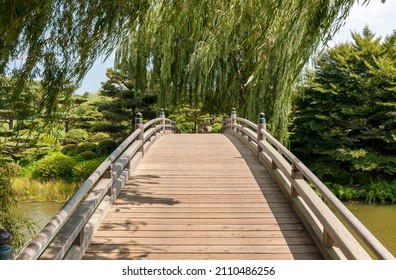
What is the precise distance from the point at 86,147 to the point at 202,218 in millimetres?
19187

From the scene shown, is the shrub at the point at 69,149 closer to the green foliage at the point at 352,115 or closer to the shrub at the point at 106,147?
the shrub at the point at 106,147

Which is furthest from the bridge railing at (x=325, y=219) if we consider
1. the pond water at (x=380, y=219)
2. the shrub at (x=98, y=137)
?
the shrub at (x=98, y=137)

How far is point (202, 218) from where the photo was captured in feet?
14.8

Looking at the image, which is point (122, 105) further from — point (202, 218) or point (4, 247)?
point (4, 247)

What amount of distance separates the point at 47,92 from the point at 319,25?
7.26ft

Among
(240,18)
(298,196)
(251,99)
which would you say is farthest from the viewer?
(251,99)

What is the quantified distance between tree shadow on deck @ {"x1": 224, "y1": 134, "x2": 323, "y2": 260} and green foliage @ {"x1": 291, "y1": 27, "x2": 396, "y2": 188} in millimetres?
13198

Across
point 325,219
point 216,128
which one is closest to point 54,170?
point 216,128

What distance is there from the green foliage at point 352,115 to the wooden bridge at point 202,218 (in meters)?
13.7

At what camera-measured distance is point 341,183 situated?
19.9 metres

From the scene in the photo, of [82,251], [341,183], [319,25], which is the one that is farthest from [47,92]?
[341,183]

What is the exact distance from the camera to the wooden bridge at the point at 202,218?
3.23 m
